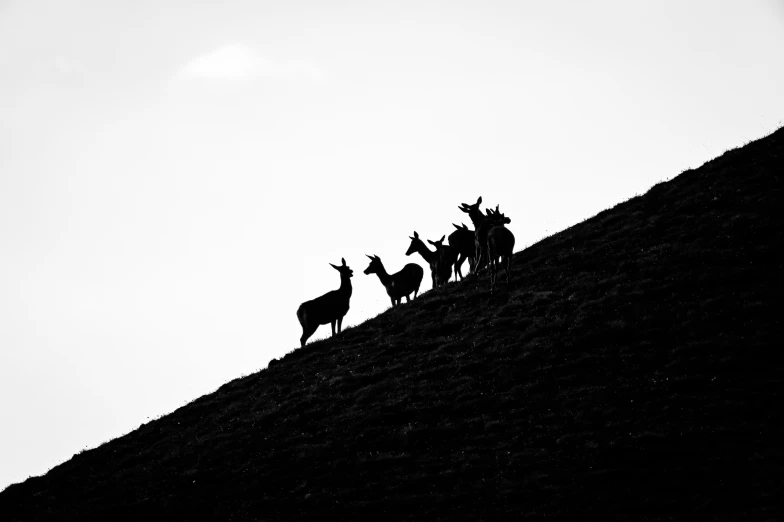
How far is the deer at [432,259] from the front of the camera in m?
36.8

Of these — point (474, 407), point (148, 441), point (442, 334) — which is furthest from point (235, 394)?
point (474, 407)

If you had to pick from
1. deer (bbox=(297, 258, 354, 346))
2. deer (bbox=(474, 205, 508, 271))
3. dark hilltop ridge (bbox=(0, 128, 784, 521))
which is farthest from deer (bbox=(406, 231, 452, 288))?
deer (bbox=(297, 258, 354, 346))

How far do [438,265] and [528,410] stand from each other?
1853 centimetres

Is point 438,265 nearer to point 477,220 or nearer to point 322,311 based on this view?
point 477,220

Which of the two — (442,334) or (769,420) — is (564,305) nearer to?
(442,334)

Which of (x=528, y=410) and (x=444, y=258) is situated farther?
(x=444, y=258)

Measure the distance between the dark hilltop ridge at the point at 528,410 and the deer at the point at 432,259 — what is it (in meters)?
3.53

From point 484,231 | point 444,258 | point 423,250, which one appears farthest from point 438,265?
point 484,231

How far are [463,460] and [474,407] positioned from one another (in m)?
3.18

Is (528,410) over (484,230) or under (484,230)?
under

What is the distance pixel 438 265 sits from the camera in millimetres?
36844

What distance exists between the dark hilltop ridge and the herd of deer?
1143mm

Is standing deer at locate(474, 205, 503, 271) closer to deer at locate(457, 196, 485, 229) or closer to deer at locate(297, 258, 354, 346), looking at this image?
deer at locate(457, 196, 485, 229)

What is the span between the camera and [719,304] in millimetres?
21734
